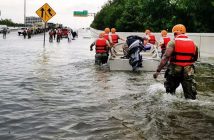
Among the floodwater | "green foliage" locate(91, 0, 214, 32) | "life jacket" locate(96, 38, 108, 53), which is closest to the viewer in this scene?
the floodwater

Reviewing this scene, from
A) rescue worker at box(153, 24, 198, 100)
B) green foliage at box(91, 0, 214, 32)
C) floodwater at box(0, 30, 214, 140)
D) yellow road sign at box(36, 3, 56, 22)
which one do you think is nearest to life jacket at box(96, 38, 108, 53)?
floodwater at box(0, 30, 214, 140)

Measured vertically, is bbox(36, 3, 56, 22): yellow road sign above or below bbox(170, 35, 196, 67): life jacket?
above

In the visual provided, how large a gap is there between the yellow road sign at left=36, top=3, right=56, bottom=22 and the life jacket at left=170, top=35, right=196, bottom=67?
25432mm

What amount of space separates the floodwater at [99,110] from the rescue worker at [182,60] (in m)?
0.43

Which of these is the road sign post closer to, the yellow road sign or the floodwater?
the yellow road sign

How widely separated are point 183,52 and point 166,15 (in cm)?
3654

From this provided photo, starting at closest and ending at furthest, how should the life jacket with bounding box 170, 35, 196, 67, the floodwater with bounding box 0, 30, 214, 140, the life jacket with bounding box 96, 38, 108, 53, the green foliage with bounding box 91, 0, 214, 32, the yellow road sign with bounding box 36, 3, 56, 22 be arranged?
the floodwater with bounding box 0, 30, 214, 140
the life jacket with bounding box 170, 35, 196, 67
the life jacket with bounding box 96, 38, 108, 53
the yellow road sign with bounding box 36, 3, 56, 22
the green foliage with bounding box 91, 0, 214, 32

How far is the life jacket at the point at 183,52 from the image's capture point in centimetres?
1023

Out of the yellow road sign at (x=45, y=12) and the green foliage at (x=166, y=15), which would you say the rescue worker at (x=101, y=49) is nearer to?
the green foliage at (x=166, y=15)

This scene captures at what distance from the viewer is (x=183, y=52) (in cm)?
1027

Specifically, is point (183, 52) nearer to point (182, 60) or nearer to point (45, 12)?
point (182, 60)

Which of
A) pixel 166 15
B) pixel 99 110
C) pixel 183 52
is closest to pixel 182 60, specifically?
pixel 183 52

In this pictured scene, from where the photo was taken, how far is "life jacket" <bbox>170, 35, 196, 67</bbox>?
33.6 feet

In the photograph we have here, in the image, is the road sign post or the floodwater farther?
the road sign post
